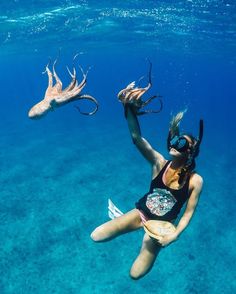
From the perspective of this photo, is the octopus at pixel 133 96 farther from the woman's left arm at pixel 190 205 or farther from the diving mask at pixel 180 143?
the woman's left arm at pixel 190 205

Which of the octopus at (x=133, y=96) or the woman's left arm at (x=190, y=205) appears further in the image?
the woman's left arm at (x=190, y=205)

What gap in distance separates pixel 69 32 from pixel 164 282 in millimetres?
30288

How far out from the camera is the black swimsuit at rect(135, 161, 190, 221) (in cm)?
564

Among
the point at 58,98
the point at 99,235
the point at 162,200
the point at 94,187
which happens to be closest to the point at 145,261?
the point at 99,235

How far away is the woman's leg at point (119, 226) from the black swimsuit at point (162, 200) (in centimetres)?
30

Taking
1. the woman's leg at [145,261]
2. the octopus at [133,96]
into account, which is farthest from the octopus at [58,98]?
the woman's leg at [145,261]

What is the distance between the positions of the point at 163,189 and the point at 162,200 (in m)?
0.22

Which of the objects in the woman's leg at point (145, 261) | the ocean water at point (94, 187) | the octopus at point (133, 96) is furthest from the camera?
the ocean water at point (94, 187)

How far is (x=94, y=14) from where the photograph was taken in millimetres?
27156

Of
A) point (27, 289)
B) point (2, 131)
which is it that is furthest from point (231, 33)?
point (27, 289)

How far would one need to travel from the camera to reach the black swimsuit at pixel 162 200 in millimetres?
5641

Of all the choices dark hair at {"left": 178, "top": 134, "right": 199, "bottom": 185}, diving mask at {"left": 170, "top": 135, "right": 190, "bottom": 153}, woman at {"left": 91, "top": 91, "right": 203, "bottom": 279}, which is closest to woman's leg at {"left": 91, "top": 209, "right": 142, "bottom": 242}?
woman at {"left": 91, "top": 91, "right": 203, "bottom": 279}

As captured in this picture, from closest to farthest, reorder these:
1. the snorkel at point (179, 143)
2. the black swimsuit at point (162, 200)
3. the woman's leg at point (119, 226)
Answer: the snorkel at point (179, 143), the black swimsuit at point (162, 200), the woman's leg at point (119, 226)

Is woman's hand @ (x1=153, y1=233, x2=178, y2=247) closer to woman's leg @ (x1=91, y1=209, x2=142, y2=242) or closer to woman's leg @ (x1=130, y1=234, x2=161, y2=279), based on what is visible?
woman's leg @ (x1=130, y1=234, x2=161, y2=279)
